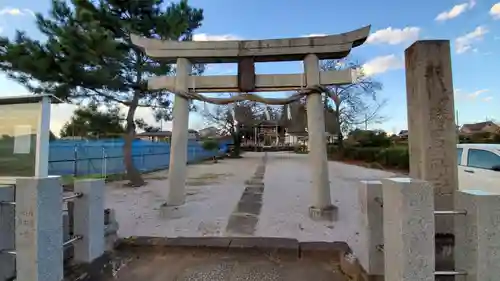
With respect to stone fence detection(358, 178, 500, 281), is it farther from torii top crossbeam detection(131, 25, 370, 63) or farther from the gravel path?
torii top crossbeam detection(131, 25, 370, 63)

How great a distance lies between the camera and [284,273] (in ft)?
10.8

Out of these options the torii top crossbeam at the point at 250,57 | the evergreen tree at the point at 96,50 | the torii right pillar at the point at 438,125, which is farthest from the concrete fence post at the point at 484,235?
the evergreen tree at the point at 96,50

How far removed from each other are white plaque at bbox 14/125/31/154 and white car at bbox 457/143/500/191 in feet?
24.5

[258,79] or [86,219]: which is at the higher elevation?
[258,79]

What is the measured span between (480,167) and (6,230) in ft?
25.0

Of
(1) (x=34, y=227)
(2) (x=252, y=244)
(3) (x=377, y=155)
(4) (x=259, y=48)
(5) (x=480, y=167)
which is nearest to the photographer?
(1) (x=34, y=227)

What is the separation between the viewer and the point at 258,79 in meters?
6.04

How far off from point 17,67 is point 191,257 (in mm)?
7786

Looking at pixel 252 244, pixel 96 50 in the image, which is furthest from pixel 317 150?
pixel 96 50

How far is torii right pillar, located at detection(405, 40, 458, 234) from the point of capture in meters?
2.97

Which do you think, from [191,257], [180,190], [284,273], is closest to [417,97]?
[284,273]

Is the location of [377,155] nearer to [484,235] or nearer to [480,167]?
[480,167]

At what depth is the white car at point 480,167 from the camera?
5944 millimetres

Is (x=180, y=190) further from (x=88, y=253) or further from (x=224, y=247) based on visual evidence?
(x=88, y=253)
